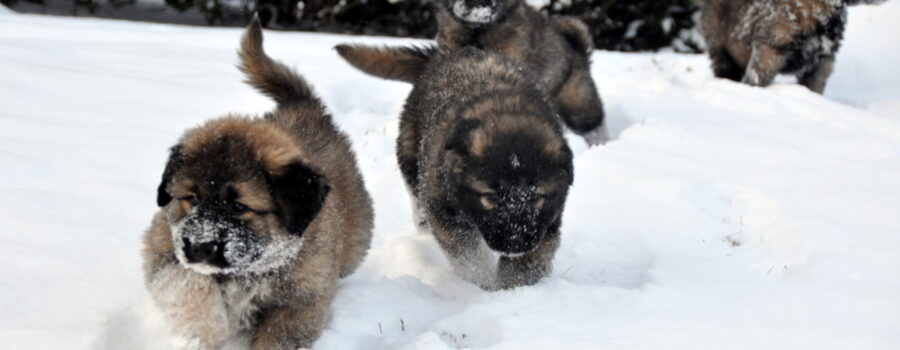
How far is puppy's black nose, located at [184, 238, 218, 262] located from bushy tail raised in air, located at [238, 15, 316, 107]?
4.23 feet

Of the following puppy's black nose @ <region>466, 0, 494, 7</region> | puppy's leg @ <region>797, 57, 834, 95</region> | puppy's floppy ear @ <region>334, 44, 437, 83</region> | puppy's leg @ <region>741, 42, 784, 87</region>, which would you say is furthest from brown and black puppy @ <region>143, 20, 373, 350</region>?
puppy's leg @ <region>797, 57, 834, 95</region>

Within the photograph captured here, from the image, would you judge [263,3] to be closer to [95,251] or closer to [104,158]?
[104,158]

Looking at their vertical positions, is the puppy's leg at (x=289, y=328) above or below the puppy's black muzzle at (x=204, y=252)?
below

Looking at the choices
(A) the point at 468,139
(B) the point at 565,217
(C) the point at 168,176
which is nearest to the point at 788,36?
(B) the point at 565,217

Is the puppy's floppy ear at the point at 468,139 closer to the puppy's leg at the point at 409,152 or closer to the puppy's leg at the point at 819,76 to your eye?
the puppy's leg at the point at 409,152

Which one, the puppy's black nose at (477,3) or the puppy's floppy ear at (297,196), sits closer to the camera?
the puppy's floppy ear at (297,196)

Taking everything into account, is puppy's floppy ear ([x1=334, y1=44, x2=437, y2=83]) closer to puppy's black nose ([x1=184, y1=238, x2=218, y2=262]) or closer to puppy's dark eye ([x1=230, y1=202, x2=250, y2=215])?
puppy's dark eye ([x1=230, y1=202, x2=250, y2=215])

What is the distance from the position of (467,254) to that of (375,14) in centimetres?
768

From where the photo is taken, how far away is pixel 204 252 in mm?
2650

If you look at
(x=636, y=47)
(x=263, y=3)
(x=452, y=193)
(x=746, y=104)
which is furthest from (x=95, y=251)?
(x=636, y=47)

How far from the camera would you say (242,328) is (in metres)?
3.14

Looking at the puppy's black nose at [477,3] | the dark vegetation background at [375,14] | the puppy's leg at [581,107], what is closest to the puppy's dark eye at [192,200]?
the puppy's black nose at [477,3]

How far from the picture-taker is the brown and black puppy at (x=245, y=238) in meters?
2.70

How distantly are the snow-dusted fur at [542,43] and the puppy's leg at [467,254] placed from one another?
7.43ft
